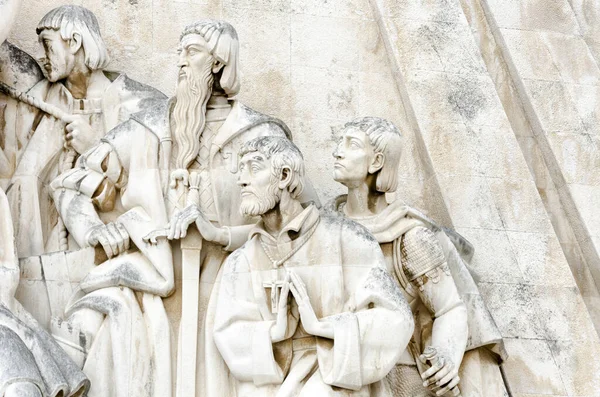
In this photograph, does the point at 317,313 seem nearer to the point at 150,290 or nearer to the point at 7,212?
the point at 150,290

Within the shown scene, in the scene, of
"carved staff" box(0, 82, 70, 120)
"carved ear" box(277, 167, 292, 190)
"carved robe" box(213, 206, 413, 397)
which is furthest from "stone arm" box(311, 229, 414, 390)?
"carved staff" box(0, 82, 70, 120)

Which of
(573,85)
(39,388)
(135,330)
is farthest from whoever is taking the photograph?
(573,85)

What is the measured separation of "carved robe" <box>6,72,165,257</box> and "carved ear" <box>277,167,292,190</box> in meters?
1.16

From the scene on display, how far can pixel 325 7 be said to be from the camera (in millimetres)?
11586

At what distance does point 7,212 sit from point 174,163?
954 millimetres

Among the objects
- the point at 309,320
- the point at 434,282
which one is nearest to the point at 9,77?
the point at 309,320

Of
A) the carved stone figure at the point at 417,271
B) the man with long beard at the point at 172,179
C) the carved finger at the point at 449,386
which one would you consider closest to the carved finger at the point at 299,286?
the man with long beard at the point at 172,179

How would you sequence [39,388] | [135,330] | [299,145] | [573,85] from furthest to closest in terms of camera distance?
[573,85] → [299,145] → [135,330] → [39,388]

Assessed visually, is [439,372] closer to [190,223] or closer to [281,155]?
[281,155]

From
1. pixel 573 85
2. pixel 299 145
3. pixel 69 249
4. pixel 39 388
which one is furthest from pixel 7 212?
pixel 573 85

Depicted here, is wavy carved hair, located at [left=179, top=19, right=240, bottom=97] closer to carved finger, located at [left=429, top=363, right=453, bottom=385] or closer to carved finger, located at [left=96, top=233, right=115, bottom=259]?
carved finger, located at [left=96, top=233, right=115, bottom=259]

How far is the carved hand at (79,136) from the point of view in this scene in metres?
10.5

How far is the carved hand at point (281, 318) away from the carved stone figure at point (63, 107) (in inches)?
59.7

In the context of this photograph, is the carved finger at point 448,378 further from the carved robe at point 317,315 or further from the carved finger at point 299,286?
the carved finger at point 299,286
